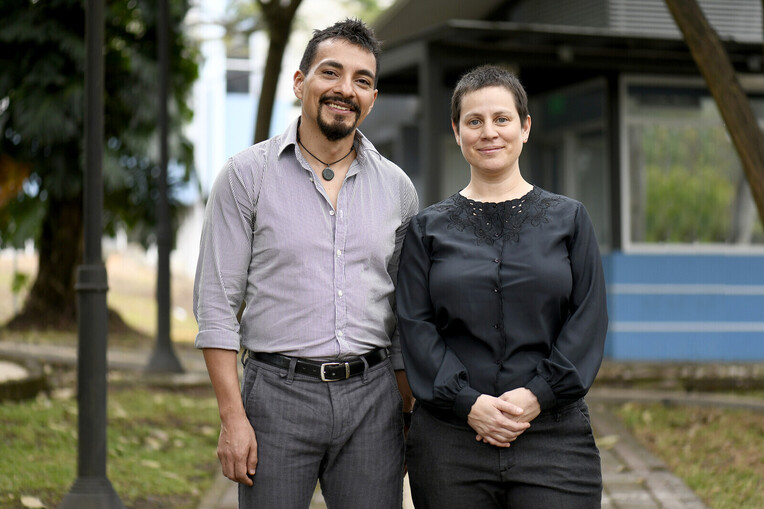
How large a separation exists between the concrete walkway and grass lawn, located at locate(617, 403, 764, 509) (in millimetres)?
120

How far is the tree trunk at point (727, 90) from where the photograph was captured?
771 cm

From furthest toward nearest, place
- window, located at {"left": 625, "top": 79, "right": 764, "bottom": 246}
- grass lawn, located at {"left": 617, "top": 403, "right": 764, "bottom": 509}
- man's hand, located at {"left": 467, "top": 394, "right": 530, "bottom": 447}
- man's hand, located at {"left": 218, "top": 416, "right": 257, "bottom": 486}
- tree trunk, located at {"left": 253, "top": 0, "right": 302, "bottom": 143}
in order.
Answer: window, located at {"left": 625, "top": 79, "right": 764, "bottom": 246} → tree trunk, located at {"left": 253, "top": 0, "right": 302, "bottom": 143} → grass lawn, located at {"left": 617, "top": 403, "right": 764, "bottom": 509} → man's hand, located at {"left": 218, "top": 416, "right": 257, "bottom": 486} → man's hand, located at {"left": 467, "top": 394, "right": 530, "bottom": 447}

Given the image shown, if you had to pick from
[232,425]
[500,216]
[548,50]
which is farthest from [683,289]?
[232,425]

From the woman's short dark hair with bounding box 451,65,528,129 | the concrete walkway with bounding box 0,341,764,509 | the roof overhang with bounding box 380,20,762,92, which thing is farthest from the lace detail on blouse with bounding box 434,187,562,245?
the roof overhang with bounding box 380,20,762,92

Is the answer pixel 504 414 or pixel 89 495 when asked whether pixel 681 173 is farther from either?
pixel 504 414

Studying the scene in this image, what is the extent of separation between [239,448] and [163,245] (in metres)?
8.28

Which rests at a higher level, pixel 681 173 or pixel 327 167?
pixel 327 167

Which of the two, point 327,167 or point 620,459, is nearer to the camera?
point 327,167

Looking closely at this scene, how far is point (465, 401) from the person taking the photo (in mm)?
3084

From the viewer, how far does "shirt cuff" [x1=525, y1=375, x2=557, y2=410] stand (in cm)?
306

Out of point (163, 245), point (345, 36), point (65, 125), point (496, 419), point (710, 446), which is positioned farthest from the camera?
point (65, 125)

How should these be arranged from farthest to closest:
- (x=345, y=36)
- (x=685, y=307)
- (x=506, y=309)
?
1. (x=685, y=307)
2. (x=345, y=36)
3. (x=506, y=309)

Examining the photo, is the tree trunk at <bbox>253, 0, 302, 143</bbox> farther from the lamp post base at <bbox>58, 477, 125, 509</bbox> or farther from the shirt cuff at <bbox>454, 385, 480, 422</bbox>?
the shirt cuff at <bbox>454, 385, 480, 422</bbox>

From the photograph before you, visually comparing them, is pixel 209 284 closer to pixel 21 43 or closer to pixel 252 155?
pixel 252 155
